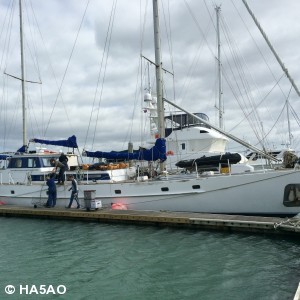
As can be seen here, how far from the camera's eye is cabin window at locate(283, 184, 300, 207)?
42.6 ft

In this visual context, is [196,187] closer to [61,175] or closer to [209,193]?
[209,193]

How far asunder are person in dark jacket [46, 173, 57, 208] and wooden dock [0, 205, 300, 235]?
581 mm

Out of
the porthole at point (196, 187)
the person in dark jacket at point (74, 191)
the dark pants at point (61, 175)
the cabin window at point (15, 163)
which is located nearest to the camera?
the porthole at point (196, 187)

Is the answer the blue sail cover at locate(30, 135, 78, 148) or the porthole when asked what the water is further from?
the blue sail cover at locate(30, 135, 78, 148)

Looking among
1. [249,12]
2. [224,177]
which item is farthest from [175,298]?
[249,12]

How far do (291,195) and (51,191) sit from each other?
35.7 ft

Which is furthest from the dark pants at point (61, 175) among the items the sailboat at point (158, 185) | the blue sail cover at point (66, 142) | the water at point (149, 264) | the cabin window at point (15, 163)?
the water at point (149, 264)

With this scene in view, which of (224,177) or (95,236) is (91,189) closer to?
(95,236)

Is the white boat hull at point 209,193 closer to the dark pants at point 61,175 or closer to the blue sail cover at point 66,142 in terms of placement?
the dark pants at point 61,175

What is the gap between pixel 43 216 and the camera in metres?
16.4

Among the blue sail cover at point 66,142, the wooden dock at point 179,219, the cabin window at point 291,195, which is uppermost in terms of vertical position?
the blue sail cover at point 66,142

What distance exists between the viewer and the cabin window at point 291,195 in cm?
1299

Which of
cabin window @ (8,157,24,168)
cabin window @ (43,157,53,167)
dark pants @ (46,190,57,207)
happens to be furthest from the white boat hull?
cabin window @ (8,157,24,168)

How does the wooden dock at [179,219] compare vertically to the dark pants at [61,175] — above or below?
below
